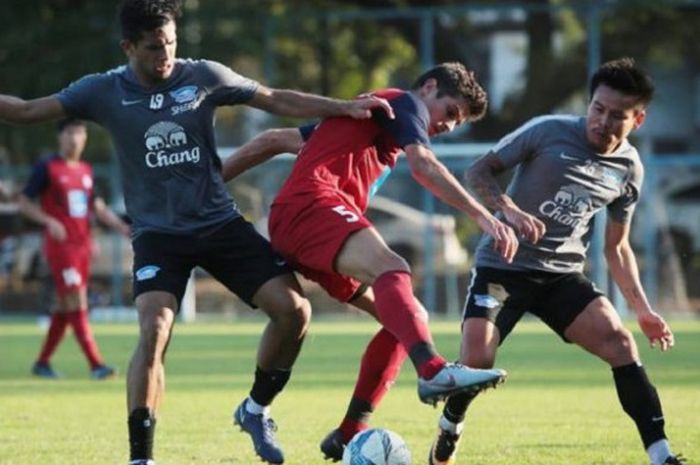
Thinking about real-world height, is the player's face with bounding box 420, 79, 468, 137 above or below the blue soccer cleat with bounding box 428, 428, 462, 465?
above

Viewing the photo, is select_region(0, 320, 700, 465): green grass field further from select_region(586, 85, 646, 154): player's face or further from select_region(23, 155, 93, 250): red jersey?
select_region(586, 85, 646, 154): player's face

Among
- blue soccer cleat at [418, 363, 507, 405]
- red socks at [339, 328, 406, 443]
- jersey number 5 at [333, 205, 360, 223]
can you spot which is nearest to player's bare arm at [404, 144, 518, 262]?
jersey number 5 at [333, 205, 360, 223]

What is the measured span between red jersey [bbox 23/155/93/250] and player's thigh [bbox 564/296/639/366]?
330 inches

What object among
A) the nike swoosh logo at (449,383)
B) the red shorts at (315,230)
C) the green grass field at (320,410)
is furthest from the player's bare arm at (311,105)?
the green grass field at (320,410)

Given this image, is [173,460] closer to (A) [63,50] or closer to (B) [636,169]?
(B) [636,169]

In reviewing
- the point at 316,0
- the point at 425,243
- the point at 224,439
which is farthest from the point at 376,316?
the point at 316,0

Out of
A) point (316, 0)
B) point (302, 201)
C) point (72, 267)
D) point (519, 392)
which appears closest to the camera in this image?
point (302, 201)

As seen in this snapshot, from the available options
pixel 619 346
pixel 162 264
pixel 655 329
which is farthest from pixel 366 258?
pixel 655 329

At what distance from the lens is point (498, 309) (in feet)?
28.2

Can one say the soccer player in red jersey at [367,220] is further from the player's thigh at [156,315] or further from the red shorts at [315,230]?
the player's thigh at [156,315]

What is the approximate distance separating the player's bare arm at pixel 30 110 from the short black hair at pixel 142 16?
17.8 inches

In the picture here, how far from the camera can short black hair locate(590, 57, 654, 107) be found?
8.37m

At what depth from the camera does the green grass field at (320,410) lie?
9398mm

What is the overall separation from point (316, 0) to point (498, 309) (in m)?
24.6
